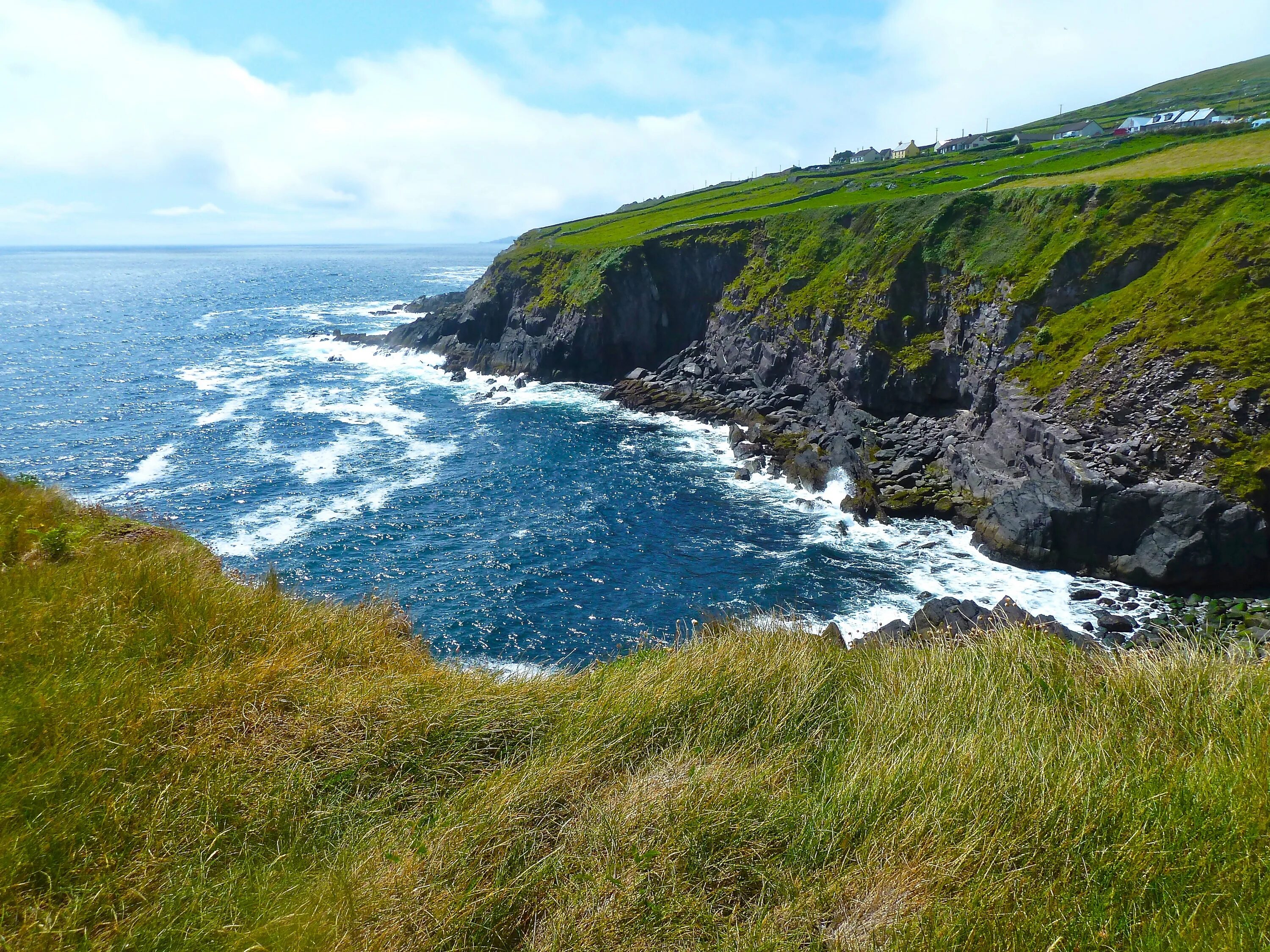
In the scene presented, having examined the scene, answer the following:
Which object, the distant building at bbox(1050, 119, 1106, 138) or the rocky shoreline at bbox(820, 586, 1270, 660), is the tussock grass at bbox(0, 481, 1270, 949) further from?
the distant building at bbox(1050, 119, 1106, 138)

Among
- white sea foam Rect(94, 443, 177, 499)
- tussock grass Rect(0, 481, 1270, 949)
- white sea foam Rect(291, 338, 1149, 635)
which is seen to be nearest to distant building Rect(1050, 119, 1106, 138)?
white sea foam Rect(291, 338, 1149, 635)

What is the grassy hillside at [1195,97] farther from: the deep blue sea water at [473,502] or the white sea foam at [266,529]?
the white sea foam at [266,529]

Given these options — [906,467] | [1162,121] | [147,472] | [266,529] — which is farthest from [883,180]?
[147,472]

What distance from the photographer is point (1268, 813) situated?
4602 mm

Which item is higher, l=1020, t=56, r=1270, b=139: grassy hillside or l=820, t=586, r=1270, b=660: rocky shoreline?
l=1020, t=56, r=1270, b=139: grassy hillside

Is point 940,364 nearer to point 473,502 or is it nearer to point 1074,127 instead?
point 473,502

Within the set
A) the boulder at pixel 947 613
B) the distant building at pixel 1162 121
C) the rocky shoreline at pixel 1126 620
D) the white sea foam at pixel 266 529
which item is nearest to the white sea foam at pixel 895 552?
the rocky shoreline at pixel 1126 620

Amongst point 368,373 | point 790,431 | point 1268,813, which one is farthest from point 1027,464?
point 368,373

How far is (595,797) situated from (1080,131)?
406 feet

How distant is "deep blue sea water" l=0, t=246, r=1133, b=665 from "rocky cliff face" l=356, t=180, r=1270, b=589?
9.94ft

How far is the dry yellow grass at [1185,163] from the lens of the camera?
4128cm

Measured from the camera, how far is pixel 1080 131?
95562 millimetres

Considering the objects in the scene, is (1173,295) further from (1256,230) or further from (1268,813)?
(1268,813)

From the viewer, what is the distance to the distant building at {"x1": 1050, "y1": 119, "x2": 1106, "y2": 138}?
3418 inches
